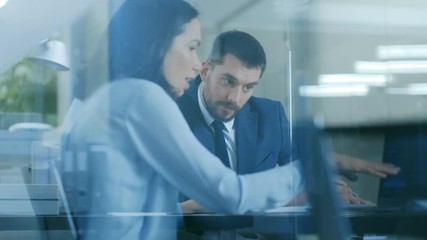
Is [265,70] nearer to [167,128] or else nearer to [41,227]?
[167,128]

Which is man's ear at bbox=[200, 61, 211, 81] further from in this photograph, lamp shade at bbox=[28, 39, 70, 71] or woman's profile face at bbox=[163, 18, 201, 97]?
lamp shade at bbox=[28, 39, 70, 71]

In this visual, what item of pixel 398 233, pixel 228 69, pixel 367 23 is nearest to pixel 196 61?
pixel 228 69

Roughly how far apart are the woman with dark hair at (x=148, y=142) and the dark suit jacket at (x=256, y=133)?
0.03 m

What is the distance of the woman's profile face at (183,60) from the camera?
2.56 meters

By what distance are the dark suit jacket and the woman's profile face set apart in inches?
1.9

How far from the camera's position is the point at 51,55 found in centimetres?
253

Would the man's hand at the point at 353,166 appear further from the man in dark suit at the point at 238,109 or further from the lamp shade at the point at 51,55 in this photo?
the lamp shade at the point at 51,55

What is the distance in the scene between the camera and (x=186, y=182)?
2.55 metres

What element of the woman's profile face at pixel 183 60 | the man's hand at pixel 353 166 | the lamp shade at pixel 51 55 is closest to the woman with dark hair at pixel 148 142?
the woman's profile face at pixel 183 60

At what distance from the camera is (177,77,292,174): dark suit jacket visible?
101 inches

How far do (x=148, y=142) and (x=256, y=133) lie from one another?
364mm

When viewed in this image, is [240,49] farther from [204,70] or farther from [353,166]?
[353,166]

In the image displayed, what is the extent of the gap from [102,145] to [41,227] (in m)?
0.34

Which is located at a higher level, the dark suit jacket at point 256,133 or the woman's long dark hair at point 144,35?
the woman's long dark hair at point 144,35
